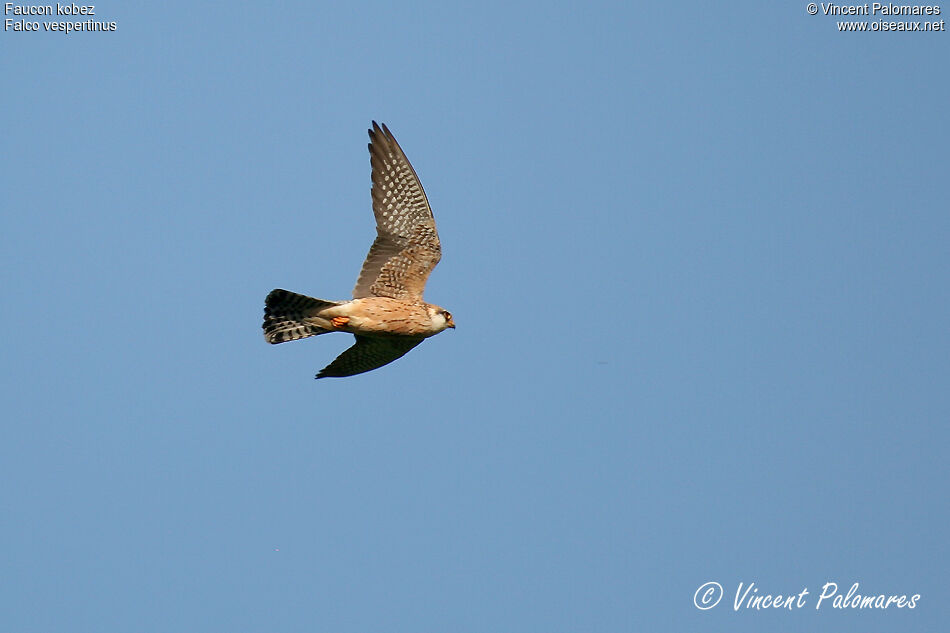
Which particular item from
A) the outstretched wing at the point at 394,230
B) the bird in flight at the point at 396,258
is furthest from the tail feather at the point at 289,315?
the outstretched wing at the point at 394,230

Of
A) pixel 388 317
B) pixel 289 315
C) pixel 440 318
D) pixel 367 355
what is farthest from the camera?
pixel 367 355

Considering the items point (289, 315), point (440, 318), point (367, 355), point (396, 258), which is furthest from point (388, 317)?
point (289, 315)

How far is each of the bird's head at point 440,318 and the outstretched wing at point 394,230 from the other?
404 millimetres

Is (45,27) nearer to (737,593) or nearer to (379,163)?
(379,163)

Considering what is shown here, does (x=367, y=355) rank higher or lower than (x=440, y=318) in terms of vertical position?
lower

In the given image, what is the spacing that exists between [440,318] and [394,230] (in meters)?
1.13

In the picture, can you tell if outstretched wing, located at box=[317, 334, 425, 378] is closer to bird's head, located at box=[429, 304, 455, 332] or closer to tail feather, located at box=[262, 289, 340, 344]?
bird's head, located at box=[429, 304, 455, 332]

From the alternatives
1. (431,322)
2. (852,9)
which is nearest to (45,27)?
(431,322)

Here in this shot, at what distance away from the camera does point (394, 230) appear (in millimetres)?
14602

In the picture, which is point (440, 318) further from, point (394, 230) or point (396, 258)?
point (394, 230)

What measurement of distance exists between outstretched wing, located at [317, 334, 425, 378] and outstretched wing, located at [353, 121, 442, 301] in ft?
2.00

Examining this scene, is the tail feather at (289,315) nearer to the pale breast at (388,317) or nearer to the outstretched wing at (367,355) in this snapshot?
the pale breast at (388,317)

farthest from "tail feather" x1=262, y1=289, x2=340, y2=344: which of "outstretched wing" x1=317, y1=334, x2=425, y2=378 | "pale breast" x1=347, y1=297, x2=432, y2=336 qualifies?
"outstretched wing" x1=317, y1=334, x2=425, y2=378

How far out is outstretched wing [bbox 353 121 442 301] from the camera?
573 inches
